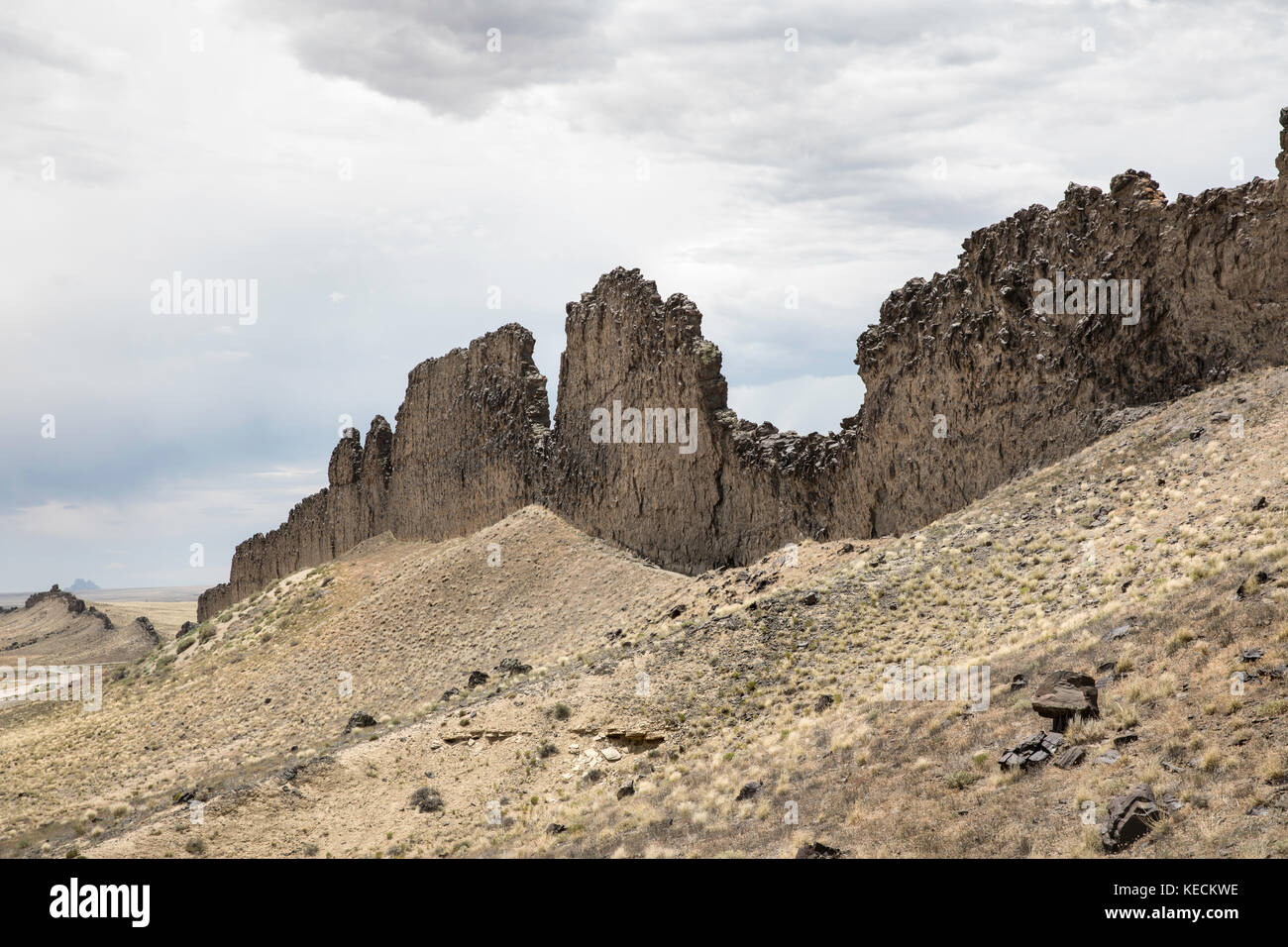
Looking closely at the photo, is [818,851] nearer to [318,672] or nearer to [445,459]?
[318,672]

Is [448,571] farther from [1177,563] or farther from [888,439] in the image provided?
[1177,563]

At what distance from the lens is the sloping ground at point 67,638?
8725 centimetres

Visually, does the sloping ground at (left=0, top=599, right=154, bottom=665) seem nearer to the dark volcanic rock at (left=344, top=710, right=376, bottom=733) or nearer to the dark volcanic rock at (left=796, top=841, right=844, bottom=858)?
the dark volcanic rock at (left=344, top=710, right=376, bottom=733)

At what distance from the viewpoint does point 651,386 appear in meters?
37.8

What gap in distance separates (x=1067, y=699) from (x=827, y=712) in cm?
671

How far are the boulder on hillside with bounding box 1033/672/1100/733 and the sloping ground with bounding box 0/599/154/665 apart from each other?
260 feet

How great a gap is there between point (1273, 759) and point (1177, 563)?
27.9ft

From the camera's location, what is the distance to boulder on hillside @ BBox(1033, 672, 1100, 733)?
13552 mm

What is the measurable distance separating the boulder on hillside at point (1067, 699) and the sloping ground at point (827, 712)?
11.4 inches

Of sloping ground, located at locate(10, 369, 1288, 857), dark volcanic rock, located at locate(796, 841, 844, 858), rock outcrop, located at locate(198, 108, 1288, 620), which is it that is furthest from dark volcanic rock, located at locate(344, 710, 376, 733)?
dark volcanic rock, located at locate(796, 841, 844, 858)

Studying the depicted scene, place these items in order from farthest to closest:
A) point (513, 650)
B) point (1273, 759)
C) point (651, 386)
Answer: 1. point (651, 386)
2. point (513, 650)
3. point (1273, 759)

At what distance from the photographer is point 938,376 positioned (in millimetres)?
28234

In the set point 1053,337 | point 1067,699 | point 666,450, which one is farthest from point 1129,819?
point 666,450
